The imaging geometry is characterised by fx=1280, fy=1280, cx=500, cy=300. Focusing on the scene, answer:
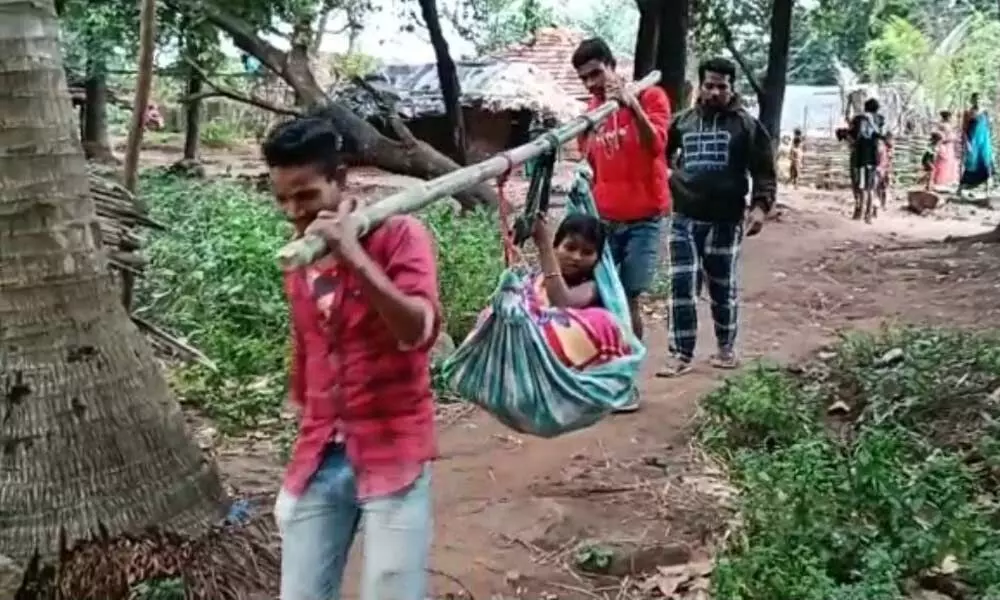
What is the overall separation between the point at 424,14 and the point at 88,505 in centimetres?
1086

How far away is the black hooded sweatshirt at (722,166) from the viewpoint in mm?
5859

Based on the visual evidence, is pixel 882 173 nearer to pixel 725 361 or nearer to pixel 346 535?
pixel 725 361

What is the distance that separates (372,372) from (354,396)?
2.4 inches

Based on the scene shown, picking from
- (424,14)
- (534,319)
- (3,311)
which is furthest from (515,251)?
(424,14)

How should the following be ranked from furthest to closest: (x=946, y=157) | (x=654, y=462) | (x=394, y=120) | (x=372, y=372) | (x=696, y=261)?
(x=946, y=157)
(x=394, y=120)
(x=696, y=261)
(x=654, y=462)
(x=372, y=372)

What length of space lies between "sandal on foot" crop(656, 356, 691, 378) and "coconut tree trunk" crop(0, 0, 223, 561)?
2827mm

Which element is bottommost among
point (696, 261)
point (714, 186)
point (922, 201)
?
point (922, 201)

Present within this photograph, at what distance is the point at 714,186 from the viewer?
5855 millimetres

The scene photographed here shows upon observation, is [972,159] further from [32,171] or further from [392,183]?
[32,171]

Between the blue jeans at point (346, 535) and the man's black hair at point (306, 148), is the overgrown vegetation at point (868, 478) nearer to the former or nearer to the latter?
the blue jeans at point (346, 535)

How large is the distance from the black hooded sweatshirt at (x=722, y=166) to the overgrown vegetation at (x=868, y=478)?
2.74ft

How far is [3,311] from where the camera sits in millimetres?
3826

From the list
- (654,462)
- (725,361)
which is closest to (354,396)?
(654,462)

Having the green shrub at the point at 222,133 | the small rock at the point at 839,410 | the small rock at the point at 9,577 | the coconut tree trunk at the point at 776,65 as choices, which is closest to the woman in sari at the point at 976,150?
the coconut tree trunk at the point at 776,65
